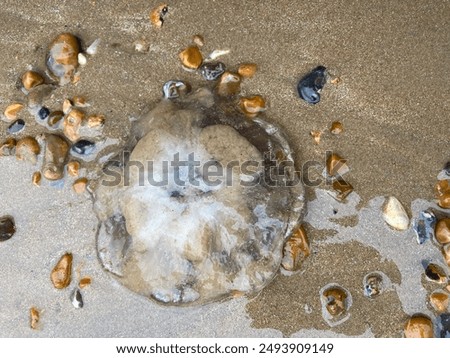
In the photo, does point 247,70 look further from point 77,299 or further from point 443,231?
point 77,299

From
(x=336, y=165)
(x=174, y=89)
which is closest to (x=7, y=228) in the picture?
(x=174, y=89)

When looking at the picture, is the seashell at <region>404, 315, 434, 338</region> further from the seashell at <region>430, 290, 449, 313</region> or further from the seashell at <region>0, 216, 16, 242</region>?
the seashell at <region>0, 216, 16, 242</region>

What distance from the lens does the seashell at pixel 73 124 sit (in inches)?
136

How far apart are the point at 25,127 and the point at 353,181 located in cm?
214

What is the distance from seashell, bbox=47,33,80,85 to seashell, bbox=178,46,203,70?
0.69 m

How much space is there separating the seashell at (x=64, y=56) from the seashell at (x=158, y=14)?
52 cm

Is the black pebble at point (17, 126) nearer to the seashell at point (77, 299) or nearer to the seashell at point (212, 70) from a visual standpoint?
the seashell at point (77, 299)

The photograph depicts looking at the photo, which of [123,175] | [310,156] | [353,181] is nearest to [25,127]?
[123,175]

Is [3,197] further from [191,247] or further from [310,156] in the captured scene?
[310,156]

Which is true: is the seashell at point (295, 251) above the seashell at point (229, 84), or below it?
below

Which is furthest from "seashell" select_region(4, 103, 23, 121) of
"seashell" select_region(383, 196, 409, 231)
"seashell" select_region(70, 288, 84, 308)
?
"seashell" select_region(383, 196, 409, 231)

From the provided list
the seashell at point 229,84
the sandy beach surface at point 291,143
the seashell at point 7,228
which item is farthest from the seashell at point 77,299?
the seashell at point 229,84

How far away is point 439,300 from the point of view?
333cm

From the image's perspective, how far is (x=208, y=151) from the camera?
10.7 feet
